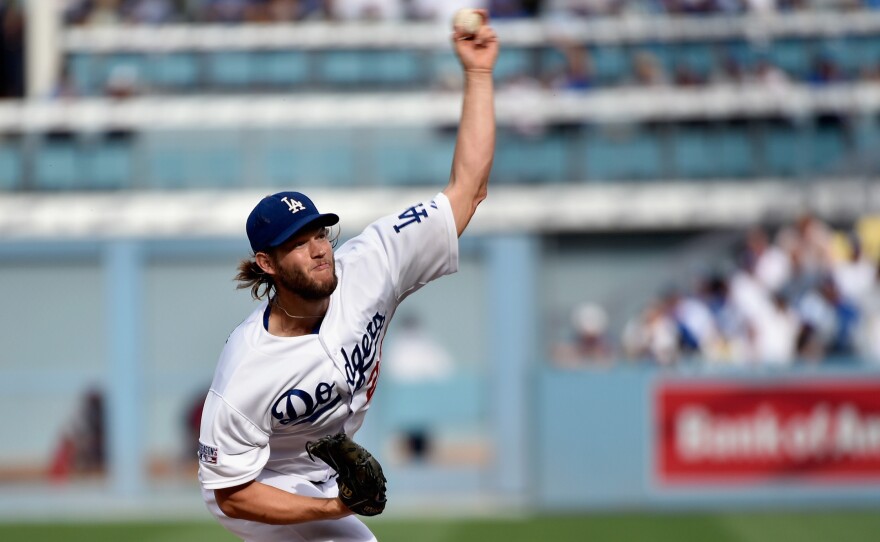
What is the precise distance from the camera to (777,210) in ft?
48.9

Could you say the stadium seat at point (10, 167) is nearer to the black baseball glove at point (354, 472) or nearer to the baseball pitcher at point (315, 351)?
the baseball pitcher at point (315, 351)

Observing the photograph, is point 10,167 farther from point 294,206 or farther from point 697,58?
point 294,206

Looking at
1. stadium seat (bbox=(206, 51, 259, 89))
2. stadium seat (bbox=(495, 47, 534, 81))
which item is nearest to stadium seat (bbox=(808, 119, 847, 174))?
stadium seat (bbox=(495, 47, 534, 81))

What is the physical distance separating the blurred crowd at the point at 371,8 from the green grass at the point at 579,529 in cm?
812

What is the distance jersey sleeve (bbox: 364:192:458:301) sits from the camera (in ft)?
14.8

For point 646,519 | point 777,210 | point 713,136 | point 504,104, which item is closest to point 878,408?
point 646,519

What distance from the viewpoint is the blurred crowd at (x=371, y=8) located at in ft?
56.8

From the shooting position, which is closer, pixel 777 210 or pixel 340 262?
pixel 340 262

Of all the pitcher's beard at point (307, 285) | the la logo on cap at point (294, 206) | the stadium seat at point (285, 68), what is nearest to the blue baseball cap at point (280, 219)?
the la logo on cap at point (294, 206)

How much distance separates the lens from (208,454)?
4.26 metres

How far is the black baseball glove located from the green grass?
6.33m

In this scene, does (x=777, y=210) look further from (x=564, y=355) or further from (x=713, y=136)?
(x=564, y=355)

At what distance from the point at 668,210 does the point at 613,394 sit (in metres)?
3.89

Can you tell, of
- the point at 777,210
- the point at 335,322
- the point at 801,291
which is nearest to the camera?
the point at 335,322
